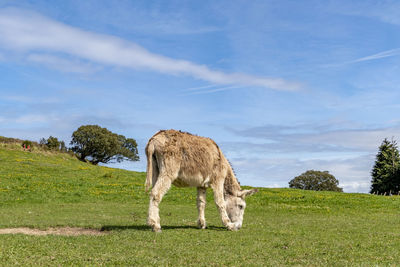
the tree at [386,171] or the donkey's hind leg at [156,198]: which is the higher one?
the tree at [386,171]

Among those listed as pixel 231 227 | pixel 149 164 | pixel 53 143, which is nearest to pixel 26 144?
pixel 53 143

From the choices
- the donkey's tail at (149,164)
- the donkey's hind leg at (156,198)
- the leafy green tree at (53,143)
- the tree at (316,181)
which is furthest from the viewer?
the tree at (316,181)

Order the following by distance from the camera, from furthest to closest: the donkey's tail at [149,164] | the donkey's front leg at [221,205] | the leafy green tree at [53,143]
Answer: the leafy green tree at [53,143]
the donkey's front leg at [221,205]
the donkey's tail at [149,164]

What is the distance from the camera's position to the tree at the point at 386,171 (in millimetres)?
58875

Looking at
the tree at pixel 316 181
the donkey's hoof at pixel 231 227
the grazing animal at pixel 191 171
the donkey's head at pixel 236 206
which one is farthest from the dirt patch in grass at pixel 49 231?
the tree at pixel 316 181

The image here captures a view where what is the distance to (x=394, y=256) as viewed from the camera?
35.0 feet

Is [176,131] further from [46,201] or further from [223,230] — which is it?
[46,201]

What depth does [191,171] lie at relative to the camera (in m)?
14.1

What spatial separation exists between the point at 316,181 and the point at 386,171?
26.7m

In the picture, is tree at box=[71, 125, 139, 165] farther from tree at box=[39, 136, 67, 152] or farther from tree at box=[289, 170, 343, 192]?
tree at box=[289, 170, 343, 192]

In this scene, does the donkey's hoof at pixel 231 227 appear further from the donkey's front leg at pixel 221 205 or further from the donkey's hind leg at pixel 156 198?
the donkey's hind leg at pixel 156 198

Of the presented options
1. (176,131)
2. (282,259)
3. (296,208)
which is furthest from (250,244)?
(296,208)

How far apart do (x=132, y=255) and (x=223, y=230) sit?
5660 mm

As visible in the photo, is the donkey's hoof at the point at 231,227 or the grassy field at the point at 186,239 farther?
the donkey's hoof at the point at 231,227
